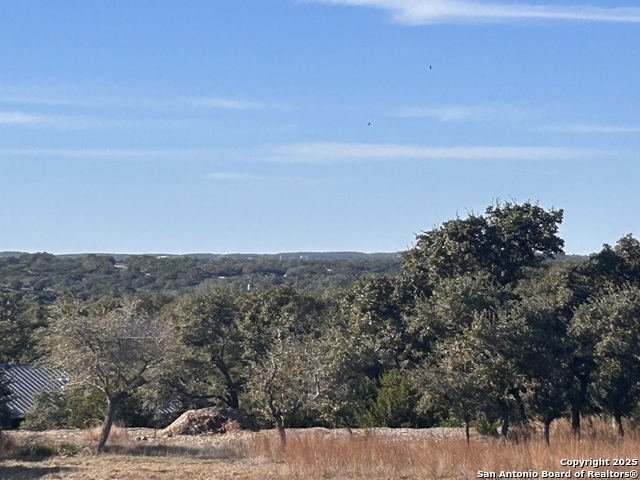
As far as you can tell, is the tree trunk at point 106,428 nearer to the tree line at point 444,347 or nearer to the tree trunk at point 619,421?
the tree line at point 444,347

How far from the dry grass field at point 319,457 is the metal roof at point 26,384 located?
15.3 meters

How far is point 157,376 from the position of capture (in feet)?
76.9

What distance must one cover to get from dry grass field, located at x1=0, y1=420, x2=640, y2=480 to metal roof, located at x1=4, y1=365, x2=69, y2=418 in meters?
15.3

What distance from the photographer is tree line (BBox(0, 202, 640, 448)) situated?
22.5 meters

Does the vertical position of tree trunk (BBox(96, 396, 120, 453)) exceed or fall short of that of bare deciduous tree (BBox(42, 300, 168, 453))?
it falls short

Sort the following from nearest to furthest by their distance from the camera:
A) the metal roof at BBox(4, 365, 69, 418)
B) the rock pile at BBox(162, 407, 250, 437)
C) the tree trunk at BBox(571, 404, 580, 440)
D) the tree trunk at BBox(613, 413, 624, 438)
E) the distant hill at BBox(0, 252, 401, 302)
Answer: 1. the tree trunk at BBox(613, 413, 624, 438)
2. the tree trunk at BBox(571, 404, 580, 440)
3. the rock pile at BBox(162, 407, 250, 437)
4. the metal roof at BBox(4, 365, 69, 418)
5. the distant hill at BBox(0, 252, 401, 302)

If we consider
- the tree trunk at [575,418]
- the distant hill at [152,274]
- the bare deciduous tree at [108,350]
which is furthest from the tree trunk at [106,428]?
the distant hill at [152,274]

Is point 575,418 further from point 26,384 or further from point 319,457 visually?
point 26,384

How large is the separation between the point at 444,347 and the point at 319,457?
598cm

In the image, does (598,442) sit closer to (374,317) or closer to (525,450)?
(525,450)

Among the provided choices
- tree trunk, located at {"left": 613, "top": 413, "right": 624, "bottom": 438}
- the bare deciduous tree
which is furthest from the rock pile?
tree trunk, located at {"left": 613, "top": 413, "right": 624, "bottom": 438}

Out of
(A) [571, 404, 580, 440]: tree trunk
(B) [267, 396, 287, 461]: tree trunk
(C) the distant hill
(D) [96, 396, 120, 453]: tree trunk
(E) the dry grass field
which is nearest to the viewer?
(E) the dry grass field

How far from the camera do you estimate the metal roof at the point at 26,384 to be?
38344 millimetres

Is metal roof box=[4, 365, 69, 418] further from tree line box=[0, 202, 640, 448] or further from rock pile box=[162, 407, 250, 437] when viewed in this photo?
rock pile box=[162, 407, 250, 437]
